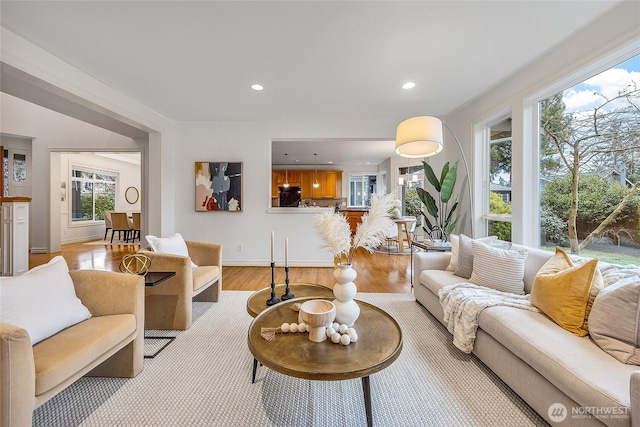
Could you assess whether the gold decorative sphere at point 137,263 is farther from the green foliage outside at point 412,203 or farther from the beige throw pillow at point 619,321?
the green foliage outside at point 412,203

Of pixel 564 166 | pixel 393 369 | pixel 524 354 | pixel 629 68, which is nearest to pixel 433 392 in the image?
pixel 393 369

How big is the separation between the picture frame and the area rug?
110 inches

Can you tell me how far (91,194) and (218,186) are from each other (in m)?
6.00

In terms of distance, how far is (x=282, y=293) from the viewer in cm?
222

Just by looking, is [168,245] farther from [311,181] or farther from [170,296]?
[311,181]

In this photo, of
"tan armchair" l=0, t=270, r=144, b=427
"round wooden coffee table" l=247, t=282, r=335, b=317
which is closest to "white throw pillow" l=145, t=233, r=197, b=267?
"tan armchair" l=0, t=270, r=144, b=427

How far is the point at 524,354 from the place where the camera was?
1.38 metres

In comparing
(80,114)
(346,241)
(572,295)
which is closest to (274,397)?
(346,241)

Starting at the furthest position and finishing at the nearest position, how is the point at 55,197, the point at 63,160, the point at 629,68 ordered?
1. the point at 63,160
2. the point at 55,197
3. the point at 629,68

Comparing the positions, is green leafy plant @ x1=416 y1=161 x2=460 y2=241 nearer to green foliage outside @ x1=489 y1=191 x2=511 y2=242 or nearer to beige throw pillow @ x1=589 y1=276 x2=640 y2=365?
green foliage outside @ x1=489 y1=191 x2=511 y2=242

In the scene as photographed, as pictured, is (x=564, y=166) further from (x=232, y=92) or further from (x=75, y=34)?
(x=75, y=34)

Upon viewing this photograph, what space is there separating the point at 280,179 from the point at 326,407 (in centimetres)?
819

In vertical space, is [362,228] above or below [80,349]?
above

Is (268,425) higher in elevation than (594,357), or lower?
lower
